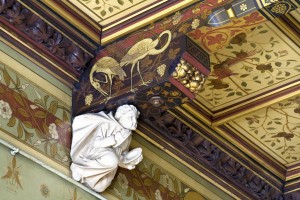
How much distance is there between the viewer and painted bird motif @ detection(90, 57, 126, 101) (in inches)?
160

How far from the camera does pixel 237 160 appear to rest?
194 inches

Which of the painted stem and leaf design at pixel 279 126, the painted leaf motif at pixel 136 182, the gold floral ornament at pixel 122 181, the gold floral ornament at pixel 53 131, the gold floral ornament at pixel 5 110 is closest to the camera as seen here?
the gold floral ornament at pixel 5 110

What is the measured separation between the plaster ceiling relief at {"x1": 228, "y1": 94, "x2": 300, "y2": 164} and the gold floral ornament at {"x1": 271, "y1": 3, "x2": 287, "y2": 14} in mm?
950

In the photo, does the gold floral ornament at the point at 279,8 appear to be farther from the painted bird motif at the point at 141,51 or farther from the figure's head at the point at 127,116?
the figure's head at the point at 127,116

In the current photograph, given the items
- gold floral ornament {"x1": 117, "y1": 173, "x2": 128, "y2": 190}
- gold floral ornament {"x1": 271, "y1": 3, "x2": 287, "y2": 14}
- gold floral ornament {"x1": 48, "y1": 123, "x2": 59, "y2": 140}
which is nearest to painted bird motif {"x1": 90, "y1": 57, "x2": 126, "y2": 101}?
gold floral ornament {"x1": 48, "y1": 123, "x2": 59, "y2": 140}

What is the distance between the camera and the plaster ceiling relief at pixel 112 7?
13.3 feet

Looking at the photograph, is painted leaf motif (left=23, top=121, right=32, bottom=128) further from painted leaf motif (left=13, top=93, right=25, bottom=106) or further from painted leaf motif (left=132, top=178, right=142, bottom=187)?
painted leaf motif (left=132, top=178, right=142, bottom=187)

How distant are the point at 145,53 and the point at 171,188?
895mm

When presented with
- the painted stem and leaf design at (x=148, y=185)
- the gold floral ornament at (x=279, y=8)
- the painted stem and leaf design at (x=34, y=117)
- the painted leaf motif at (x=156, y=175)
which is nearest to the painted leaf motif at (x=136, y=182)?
the painted stem and leaf design at (x=148, y=185)

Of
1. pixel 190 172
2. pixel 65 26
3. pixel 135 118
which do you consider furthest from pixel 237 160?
pixel 65 26

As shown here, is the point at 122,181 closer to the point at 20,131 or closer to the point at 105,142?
the point at 105,142

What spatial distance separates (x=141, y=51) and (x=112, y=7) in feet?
0.89

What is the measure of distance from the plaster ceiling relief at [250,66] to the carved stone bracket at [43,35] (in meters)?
0.67

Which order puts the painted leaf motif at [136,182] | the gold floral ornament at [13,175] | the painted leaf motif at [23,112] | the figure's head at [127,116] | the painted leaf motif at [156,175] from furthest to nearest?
the painted leaf motif at [156,175] → the painted leaf motif at [136,182] → the figure's head at [127,116] → the painted leaf motif at [23,112] → the gold floral ornament at [13,175]
